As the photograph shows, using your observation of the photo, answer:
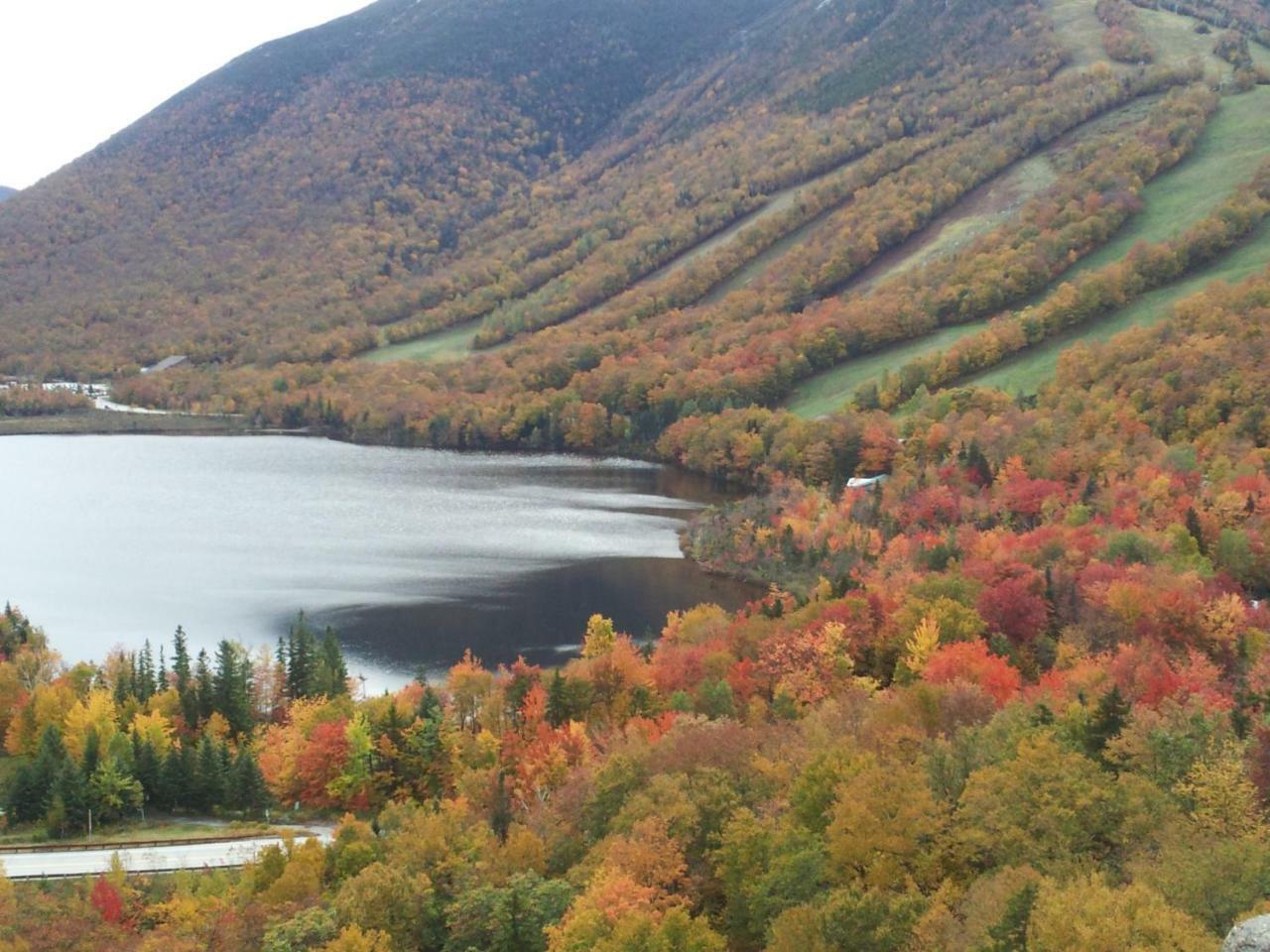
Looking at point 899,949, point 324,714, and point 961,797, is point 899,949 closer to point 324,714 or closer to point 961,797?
point 961,797

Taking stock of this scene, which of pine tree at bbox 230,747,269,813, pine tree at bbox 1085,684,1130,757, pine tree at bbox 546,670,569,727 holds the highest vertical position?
pine tree at bbox 1085,684,1130,757

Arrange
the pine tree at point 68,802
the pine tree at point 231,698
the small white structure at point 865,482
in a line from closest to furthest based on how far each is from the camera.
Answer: the pine tree at point 68,802 < the pine tree at point 231,698 < the small white structure at point 865,482

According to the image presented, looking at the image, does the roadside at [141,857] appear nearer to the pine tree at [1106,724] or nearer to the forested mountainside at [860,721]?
the forested mountainside at [860,721]

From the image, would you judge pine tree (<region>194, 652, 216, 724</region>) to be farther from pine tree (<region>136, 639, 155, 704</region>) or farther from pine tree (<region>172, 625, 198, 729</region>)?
pine tree (<region>136, 639, 155, 704</region>)

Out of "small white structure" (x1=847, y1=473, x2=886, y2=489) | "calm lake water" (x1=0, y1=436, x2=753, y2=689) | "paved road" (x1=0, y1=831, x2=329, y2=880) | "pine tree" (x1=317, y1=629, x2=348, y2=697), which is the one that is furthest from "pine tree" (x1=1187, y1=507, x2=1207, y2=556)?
"paved road" (x1=0, y1=831, x2=329, y2=880)

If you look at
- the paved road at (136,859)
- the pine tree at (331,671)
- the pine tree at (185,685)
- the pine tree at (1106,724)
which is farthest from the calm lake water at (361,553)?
the pine tree at (1106,724)

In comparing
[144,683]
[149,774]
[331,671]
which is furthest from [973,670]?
[144,683]
